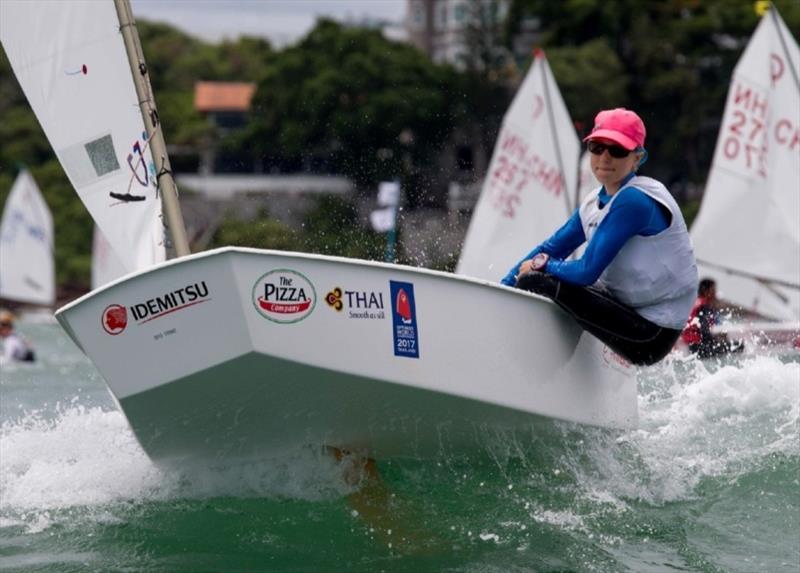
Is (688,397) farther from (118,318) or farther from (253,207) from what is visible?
(253,207)

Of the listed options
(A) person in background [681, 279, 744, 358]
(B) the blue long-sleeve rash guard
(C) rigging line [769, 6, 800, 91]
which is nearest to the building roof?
(C) rigging line [769, 6, 800, 91]

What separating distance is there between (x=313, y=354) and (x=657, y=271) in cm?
120

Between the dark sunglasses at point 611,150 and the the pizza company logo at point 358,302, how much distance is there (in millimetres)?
922

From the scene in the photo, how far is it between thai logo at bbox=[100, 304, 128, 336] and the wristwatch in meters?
1.41

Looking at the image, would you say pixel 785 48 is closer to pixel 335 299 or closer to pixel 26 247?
pixel 335 299

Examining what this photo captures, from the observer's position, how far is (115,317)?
4.80 meters

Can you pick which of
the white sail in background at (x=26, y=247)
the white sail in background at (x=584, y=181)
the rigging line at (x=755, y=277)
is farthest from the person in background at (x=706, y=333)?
the white sail in background at (x=26, y=247)

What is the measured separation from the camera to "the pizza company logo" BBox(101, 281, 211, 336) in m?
4.73

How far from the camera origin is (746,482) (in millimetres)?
5934

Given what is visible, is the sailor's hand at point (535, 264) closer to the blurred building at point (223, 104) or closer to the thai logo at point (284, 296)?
the thai logo at point (284, 296)

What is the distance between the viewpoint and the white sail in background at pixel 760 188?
13.1 metres

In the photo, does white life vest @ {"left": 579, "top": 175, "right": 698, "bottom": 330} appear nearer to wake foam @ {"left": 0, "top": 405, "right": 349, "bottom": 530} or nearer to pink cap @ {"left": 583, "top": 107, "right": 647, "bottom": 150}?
pink cap @ {"left": 583, "top": 107, "right": 647, "bottom": 150}

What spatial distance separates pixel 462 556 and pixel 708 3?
1655 inches

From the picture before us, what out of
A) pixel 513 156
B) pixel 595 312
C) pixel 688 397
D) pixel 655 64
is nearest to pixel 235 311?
pixel 595 312
